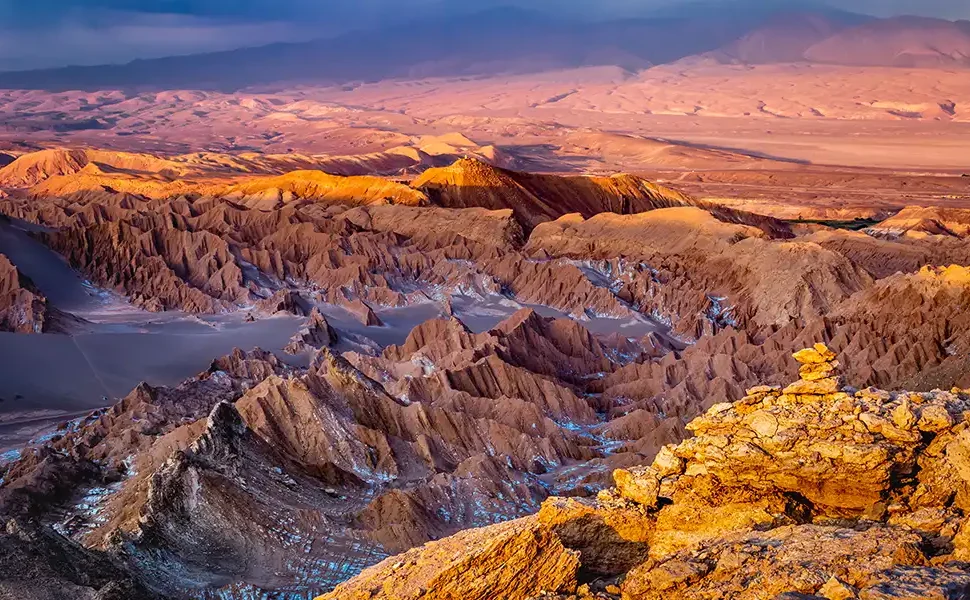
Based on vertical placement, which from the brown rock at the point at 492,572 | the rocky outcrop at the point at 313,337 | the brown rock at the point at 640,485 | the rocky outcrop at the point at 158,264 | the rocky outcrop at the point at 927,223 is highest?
the brown rock at the point at 640,485

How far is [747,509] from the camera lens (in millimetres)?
10492

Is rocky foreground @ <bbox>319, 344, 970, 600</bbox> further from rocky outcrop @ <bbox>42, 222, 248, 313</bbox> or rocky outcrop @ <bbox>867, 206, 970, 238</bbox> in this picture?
rocky outcrop @ <bbox>867, 206, 970, 238</bbox>

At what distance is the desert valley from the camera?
10250 mm

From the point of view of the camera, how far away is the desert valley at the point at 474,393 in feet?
33.6

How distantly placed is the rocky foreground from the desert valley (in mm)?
34

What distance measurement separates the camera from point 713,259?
190 ft

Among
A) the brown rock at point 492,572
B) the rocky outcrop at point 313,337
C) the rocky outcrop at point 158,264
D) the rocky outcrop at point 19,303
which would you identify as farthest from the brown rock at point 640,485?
the rocky outcrop at point 158,264

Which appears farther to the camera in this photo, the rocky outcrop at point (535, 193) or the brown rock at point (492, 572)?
the rocky outcrop at point (535, 193)

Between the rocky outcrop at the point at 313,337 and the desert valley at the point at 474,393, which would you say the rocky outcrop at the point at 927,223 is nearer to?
the desert valley at the point at 474,393

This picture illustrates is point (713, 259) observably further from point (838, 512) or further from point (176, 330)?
point (838, 512)

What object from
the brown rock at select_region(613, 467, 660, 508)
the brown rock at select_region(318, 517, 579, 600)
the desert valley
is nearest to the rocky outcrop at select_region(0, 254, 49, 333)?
the desert valley

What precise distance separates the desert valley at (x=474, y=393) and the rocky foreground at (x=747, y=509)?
34mm

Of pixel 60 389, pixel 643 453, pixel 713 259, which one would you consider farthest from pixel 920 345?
pixel 60 389

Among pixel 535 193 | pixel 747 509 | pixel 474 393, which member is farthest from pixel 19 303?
pixel 535 193
